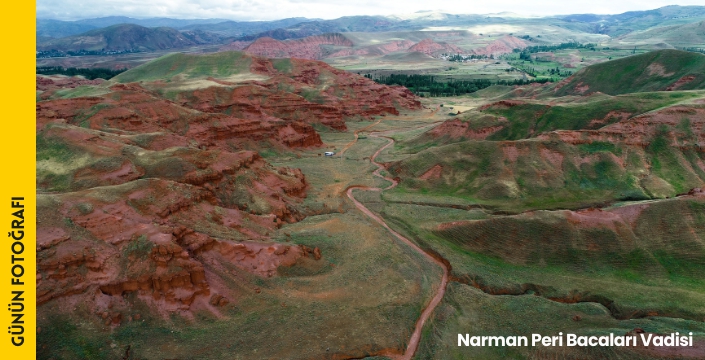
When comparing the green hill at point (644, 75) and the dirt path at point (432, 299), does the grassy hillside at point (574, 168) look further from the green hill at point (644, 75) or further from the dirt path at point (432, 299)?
the green hill at point (644, 75)

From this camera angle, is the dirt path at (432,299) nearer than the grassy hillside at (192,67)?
Yes

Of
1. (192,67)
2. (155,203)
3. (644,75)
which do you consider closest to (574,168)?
(155,203)

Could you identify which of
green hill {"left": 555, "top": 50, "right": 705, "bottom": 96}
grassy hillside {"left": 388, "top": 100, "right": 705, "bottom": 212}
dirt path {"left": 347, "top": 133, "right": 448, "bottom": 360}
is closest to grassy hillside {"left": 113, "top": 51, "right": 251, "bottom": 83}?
dirt path {"left": 347, "top": 133, "right": 448, "bottom": 360}

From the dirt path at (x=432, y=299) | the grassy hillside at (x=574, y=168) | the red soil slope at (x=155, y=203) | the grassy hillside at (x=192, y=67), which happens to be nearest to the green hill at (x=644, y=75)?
the grassy hillside at (x=574, y=168)

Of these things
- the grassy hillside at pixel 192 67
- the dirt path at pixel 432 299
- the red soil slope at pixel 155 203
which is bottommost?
the dirt path at pixel 432 299

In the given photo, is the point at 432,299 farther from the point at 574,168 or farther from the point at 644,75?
the point at 644,75

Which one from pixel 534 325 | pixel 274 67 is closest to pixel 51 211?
pixel 534 325

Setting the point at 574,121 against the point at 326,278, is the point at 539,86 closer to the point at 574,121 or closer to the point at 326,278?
the point at 574,121

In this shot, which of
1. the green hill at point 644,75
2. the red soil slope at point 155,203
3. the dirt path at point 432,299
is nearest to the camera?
the dirt path at point 432,299
